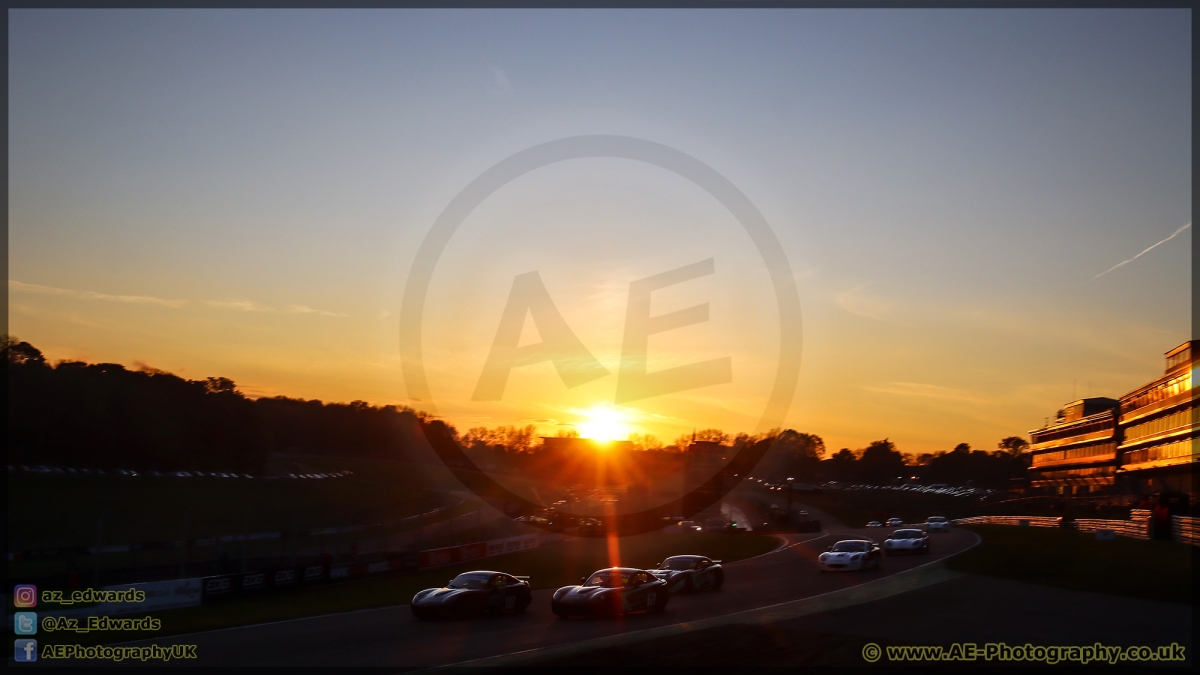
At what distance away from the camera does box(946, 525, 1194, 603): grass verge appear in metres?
27.1

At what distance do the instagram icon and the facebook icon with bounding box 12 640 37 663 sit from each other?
2179 millimetres

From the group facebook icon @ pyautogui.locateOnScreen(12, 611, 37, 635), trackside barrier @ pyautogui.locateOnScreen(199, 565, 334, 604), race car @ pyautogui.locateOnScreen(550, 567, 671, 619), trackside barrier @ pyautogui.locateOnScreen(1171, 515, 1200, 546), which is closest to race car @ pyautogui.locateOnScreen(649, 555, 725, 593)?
race car @ pyautogui.locateOnScreen(550, 567, 671, 619)

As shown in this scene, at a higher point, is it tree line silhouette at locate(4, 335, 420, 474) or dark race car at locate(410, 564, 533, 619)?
tree line silhouette at locate(4, 335, 420, 474)

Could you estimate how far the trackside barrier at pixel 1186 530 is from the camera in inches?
1534

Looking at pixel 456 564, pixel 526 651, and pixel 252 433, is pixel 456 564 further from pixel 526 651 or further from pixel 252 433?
pixel 252 433

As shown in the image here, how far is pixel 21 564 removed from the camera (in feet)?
84.1

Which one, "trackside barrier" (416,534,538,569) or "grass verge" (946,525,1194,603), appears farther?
"trackside barrier" (416,534,538,569)

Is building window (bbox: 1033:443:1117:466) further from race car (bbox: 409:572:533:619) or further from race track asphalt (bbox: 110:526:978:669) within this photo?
race car (bbox: 409:572:533:619)

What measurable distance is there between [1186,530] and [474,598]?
37.3m

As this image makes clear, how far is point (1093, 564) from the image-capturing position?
3316 centimetres

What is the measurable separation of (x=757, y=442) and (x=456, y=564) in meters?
130

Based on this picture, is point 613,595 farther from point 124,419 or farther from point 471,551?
point 124,419

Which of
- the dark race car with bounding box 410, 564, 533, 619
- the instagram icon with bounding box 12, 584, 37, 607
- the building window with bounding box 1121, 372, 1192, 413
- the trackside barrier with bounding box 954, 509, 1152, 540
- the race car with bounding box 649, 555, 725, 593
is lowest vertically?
the trackside barrier with bounding box 954, 509, 1152, 540

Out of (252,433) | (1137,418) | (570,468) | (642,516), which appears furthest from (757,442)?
(252,433)
